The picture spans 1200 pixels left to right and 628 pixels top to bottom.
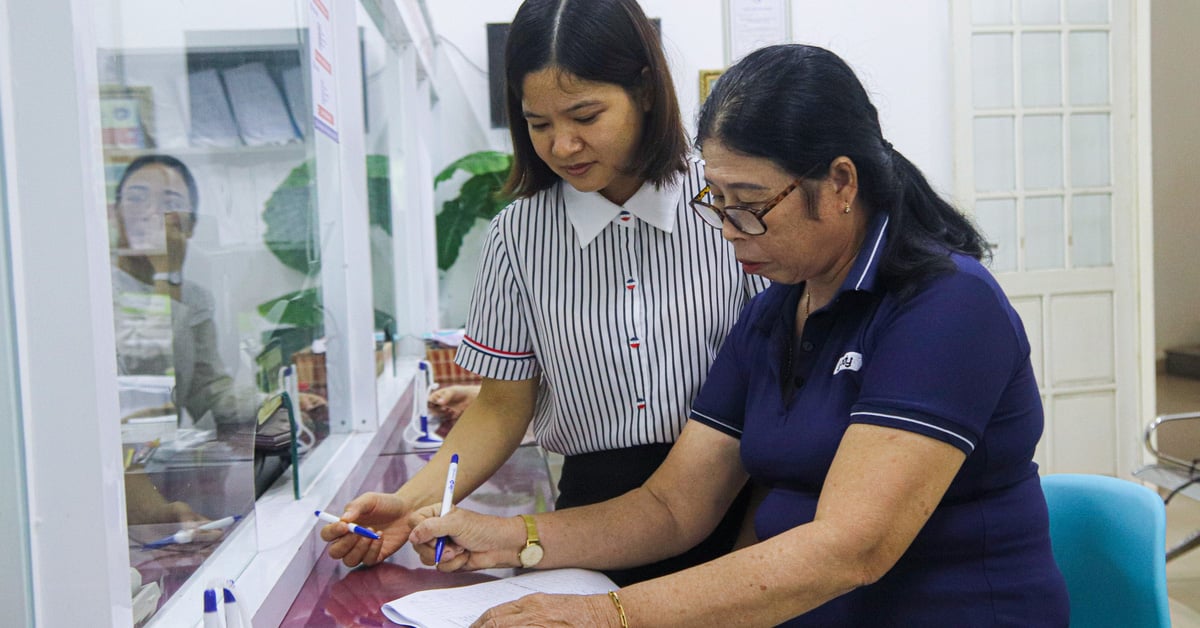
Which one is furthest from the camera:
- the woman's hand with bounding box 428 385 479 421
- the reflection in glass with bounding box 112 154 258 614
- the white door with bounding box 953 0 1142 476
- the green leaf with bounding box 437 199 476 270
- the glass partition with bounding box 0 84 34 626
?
the green leaf with bounding box 437 199 476 270

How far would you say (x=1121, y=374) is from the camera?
4.88m

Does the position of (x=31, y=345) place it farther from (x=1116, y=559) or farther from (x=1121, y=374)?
(x=1121, y=374)

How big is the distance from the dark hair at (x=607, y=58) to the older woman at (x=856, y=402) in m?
0.17

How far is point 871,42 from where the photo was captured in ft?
17.4

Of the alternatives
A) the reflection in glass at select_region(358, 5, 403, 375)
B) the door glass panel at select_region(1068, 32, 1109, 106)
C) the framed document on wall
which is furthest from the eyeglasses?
the door glass panel at select_region(1068, 32, 1109, 106)

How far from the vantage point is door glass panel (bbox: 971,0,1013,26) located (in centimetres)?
487

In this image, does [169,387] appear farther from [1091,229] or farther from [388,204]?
[1091,229]

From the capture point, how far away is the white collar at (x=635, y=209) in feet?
4.97

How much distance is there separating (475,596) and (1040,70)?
15.1 ft

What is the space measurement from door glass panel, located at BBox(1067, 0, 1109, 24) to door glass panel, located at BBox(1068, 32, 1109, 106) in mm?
61

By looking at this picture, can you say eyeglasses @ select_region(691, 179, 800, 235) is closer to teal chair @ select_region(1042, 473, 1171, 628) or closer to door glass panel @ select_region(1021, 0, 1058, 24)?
teal chair @ select_region(1042, 473, 1171, 628)

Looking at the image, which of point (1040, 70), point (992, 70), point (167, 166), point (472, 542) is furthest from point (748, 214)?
point (1040, 70)

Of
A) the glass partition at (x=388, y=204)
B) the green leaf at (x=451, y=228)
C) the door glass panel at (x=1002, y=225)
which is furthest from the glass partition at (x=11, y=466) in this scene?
the door glass panel at (x=1002, y=225)

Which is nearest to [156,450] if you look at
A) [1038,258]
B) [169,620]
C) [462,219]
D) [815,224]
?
[169,620]
